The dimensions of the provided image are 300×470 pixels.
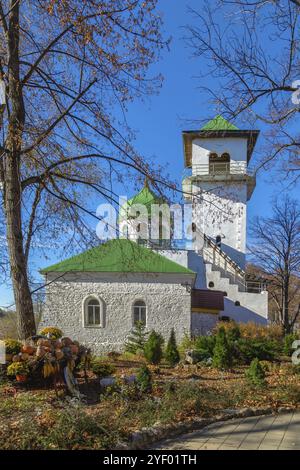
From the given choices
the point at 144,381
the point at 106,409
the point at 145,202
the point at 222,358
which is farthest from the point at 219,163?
the point at 106,409

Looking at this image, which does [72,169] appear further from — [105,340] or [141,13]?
[105,340]

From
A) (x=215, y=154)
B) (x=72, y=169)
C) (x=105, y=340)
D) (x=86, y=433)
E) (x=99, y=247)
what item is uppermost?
(x=215, y=154)

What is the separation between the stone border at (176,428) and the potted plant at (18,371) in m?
2.96

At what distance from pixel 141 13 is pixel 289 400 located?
7.62 metres

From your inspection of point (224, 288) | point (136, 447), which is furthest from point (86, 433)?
A: point (224, 288)

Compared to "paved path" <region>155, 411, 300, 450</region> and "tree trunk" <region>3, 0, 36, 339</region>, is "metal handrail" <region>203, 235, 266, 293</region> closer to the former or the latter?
"tree trunk" <region>3, 0, 36, 339</region>

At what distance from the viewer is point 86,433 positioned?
5.02 meters

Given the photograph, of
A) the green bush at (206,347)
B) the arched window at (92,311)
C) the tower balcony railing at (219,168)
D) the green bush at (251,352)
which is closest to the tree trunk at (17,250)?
the green bush at (206,347)

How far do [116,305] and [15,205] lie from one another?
13.2 m

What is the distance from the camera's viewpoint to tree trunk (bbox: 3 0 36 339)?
30.6 ft

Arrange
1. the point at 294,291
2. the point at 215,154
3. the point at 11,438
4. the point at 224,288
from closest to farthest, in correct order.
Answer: the point at 11,438
the point at 224,288
the point at 215,154
the point at 294,291

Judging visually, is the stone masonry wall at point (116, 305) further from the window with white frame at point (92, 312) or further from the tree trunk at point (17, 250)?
the tree trunk at point (17, 250)

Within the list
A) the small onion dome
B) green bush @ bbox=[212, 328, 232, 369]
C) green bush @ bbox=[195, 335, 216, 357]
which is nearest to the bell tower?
green bush @ bbox=[195, 335, 216, 357]

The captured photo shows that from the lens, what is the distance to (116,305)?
2194 cm
